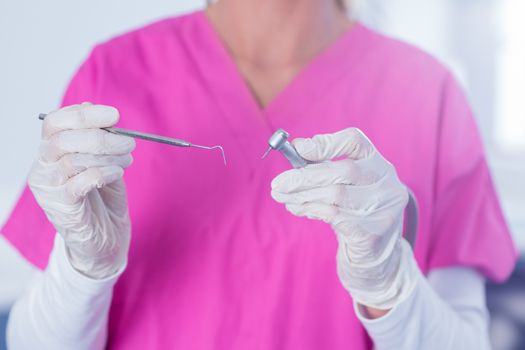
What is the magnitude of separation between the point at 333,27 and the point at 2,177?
62 centimetres

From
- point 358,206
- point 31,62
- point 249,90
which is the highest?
point 31,62

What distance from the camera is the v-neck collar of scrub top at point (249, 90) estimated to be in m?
0.84

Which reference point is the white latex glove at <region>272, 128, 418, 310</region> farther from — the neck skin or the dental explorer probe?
the neck skin

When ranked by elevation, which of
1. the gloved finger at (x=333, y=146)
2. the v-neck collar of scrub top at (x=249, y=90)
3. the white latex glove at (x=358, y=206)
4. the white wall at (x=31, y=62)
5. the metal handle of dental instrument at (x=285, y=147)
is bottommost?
the white latex glove at (x=358, y=206)

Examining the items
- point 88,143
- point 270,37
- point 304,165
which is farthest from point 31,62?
point 304,165

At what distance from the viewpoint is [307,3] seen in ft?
3.00

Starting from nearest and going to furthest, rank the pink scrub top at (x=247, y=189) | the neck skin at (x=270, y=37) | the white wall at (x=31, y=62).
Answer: the pink scrub top at (x=247, y=189) < the neck skin at (x=270, y=37) < the white wall at (x=31, y=62)

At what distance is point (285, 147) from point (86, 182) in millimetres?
200

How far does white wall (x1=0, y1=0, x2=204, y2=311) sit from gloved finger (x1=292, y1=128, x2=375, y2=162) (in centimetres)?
65

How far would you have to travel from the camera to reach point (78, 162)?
0.66m

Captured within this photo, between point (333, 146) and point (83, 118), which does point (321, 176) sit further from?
point (83, 118)

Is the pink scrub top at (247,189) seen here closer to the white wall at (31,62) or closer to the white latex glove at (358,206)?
the white latex glove at (358,206)

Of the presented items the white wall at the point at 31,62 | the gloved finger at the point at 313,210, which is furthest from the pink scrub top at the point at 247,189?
the white wall at the point at 31,62

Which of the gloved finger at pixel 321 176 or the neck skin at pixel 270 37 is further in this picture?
the neck skin at pixel 270 37
